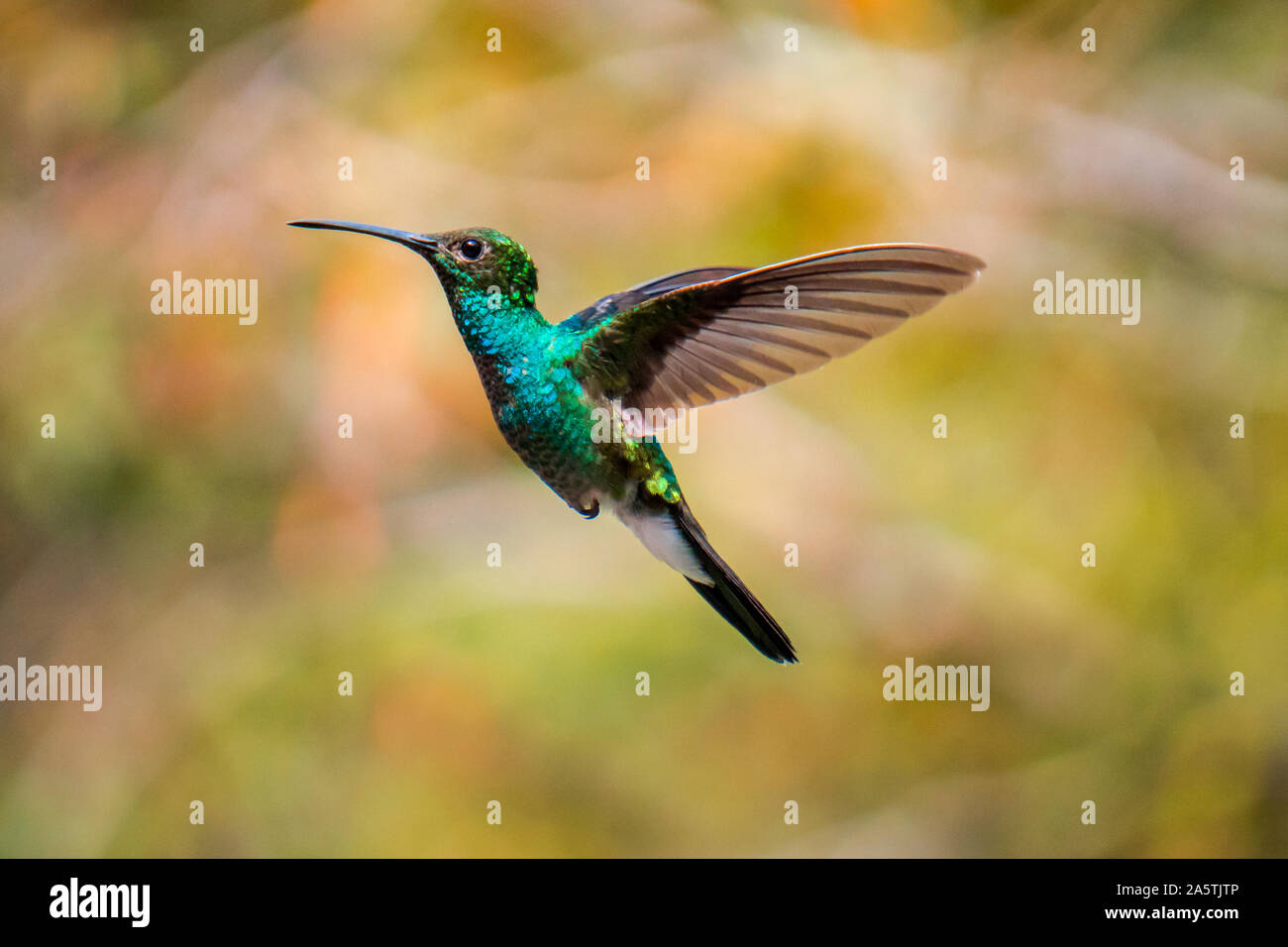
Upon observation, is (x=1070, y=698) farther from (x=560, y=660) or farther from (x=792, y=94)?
(x=792, y=94)

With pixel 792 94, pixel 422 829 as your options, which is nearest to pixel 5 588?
pixel 422 829

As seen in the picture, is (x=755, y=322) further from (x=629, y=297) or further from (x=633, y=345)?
(x=629, y=297)

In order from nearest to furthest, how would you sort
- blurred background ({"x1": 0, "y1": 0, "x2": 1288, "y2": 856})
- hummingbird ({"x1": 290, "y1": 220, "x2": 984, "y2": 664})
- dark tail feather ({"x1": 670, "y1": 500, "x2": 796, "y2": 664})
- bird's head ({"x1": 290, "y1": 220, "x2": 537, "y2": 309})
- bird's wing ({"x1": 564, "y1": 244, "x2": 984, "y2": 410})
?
bird's wing ({"x1": 564, "y1": 244, "x2": 984, "y2": 410}) < hummingbird ({"x1": 290, "y1": 220, "x2": 984, "y2": 664}) < bird's head ({"x1": 290, "y1": 220, "x2": 537, "y2": 309}) < dark tail feather ({"x1": 670, "y1": 500, "x2": 796, "y2": 664}) < blurred background ({"x1": 0, "y1": 0, "x2": 1288, "y2": 856})

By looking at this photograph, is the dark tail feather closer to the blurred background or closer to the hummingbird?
the hummingbird

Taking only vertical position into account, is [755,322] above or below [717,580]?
above

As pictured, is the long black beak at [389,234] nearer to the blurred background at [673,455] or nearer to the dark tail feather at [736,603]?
the dark tail feather at [736,603]

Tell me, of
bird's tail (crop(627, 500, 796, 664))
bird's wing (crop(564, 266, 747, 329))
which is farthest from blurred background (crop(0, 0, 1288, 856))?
bird's tail (crop(627, 500, 796, 664))

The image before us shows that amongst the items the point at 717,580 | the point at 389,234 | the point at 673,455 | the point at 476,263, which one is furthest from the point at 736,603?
the point at 673,455
